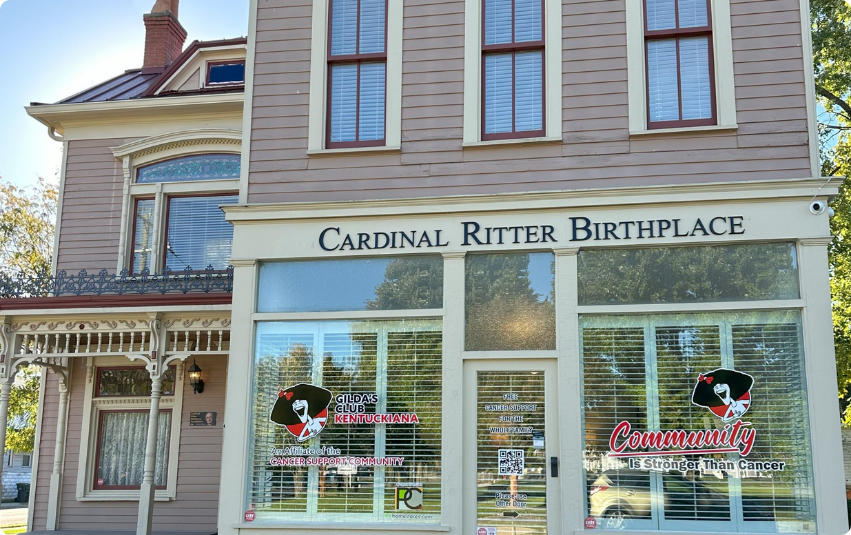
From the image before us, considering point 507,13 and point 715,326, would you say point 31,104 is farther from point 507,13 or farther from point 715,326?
point 715,326

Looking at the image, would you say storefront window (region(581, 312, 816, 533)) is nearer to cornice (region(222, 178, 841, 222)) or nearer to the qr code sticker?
the qr code sticker

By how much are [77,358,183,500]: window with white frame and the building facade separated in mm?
4156

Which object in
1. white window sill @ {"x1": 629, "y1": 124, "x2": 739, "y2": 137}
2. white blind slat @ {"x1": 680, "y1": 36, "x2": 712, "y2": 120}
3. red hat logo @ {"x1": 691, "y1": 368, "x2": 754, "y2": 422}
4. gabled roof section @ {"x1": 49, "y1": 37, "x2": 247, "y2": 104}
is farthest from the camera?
gabled roof section @ {"x1": 49, "y1": 37, "x2": 247, "y2": 104}

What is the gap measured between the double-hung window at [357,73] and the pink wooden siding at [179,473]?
5015 mm

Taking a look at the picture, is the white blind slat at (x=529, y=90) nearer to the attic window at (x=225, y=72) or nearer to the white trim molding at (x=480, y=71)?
the white trim molding at (x=480, y=71)

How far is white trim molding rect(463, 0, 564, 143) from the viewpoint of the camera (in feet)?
31.7

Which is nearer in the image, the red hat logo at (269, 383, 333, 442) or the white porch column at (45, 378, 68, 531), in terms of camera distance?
the red hat logo at (269, 383, 333, 442)

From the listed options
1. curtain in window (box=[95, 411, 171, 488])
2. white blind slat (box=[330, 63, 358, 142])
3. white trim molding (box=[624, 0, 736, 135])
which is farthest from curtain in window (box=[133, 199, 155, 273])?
white trim molding (box=[624, 0, 736, 135])

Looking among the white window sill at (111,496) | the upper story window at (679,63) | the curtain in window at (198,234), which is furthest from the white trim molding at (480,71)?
the white window sill at (111,496)

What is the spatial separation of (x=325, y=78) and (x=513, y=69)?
2.27m

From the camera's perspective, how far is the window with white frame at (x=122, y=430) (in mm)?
13383

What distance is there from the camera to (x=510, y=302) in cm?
939

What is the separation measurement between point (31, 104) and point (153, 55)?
129 inches

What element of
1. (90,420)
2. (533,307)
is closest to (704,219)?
(533,307)
